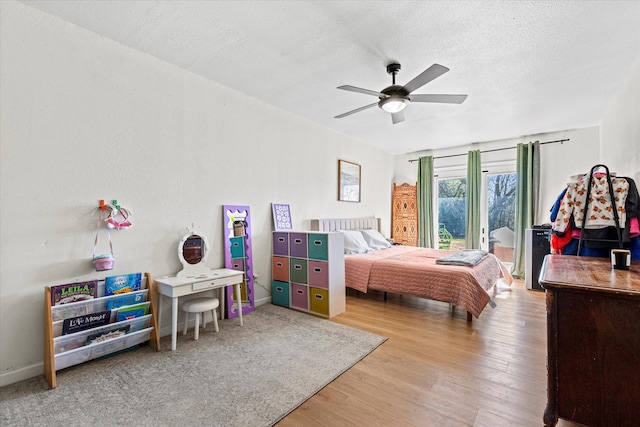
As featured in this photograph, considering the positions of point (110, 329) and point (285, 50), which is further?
point (285, 50)

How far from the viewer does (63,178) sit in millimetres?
2273

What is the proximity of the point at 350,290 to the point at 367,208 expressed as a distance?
2.05m

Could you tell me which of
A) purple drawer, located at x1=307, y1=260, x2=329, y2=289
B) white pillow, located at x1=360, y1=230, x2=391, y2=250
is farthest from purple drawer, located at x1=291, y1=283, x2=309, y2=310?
white pillow, located at x1=360, y1=230, x2=391, y2=250

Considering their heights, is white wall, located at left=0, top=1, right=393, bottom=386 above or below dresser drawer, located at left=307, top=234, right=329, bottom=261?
above

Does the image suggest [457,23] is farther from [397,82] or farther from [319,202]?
[319,202]

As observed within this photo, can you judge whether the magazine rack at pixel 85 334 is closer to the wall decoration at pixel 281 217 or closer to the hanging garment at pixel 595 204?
the wall decoration at pixel 281 217

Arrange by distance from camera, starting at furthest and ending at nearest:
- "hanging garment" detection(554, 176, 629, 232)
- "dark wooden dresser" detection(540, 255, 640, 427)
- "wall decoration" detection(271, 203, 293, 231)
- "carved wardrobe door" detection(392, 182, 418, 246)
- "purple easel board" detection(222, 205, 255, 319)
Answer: "carved wardrobe door" detection(392, 182, 418, 246), "wall decoration" detection(271, 203, 293, 231), "purple easel board" detection(222, 205, 255, 319), "hanging garment" detection(554, 176, 629, 232), "dark wooden dresser" detection(540, 255, 640, 427)

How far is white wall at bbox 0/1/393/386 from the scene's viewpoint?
207cm

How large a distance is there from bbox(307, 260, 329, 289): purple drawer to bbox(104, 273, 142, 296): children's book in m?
1.75

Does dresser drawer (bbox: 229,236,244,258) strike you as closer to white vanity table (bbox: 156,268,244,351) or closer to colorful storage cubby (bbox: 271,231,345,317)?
white vanity table (bbox: 156,268,244,351)

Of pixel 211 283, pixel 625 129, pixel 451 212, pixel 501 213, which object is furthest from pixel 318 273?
pixel 501 213

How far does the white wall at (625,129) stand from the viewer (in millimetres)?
2572

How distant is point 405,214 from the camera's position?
6.59m

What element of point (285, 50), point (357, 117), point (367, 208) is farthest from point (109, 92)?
point (367, 208)
